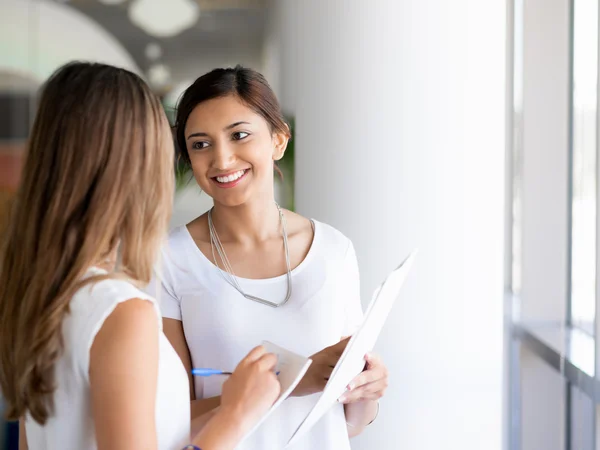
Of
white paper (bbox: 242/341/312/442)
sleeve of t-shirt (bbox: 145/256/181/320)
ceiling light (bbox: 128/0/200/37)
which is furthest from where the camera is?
ceiling light (bbox: 128/0/200/37)

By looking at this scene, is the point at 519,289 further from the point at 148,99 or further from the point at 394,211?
the point at 148,99

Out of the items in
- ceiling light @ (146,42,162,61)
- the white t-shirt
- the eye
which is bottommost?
the white t-shirt

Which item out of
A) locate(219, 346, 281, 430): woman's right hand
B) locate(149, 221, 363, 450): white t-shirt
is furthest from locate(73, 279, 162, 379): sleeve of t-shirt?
locate(149, 221, 363, 450): white t-shirt

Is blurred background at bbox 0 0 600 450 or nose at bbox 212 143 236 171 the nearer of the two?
nose at bbox 212 143 236 171

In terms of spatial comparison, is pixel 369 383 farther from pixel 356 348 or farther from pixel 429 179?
pixel 429 179

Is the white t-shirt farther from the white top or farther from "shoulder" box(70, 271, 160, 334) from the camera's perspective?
"shoulder" box(70, 271, 160, 334)

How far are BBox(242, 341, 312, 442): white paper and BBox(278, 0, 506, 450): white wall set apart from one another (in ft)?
3.37

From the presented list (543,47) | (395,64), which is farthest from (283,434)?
(543,47)

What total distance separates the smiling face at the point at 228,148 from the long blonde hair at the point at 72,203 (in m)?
0.48

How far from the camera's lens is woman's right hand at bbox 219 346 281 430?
1.05 meters

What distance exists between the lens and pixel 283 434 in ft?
4.92

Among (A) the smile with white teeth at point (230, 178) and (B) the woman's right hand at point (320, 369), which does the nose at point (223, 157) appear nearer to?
(A) the smile with white teeth at point (230, 178)

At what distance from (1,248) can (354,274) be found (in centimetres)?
81

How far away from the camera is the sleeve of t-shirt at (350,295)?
1568 millimetres
